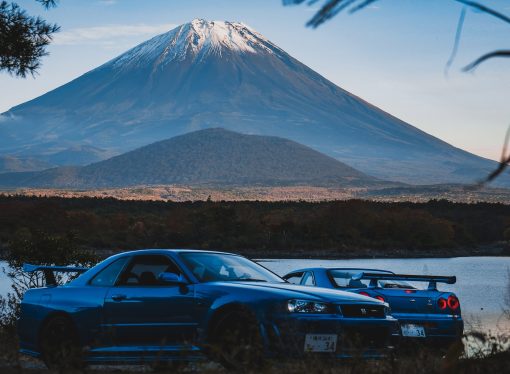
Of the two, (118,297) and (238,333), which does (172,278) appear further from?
(238,333)

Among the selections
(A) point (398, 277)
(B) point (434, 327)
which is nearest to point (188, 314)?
(A) point (398, 277)

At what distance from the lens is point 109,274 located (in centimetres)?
1146

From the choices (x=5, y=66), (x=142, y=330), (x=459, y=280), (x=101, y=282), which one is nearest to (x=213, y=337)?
(x=142, y=330)

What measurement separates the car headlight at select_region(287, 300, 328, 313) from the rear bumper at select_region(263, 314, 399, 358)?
9cm

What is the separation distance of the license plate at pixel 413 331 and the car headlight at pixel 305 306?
10.8ft

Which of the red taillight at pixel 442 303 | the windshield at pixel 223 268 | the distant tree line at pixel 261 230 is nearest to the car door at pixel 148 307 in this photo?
the windshield at pixel 223 268

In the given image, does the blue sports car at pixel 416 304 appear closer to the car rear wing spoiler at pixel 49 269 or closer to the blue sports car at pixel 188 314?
the blue sports car at pixel 188 314

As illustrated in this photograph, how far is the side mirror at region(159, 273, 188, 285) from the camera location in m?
10.8

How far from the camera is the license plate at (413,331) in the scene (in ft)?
44.0

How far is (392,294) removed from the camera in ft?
45.3

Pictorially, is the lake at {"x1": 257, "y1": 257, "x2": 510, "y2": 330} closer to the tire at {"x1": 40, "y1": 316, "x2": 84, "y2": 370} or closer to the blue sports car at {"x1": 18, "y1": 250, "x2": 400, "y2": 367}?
the blue sports car at {"x1": 18, "y1": 250, "x2": 400, "y2": 367}

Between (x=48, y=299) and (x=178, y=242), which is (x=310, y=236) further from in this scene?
(x=48, y=299)

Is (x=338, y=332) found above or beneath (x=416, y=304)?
above

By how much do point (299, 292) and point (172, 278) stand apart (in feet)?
4.12
